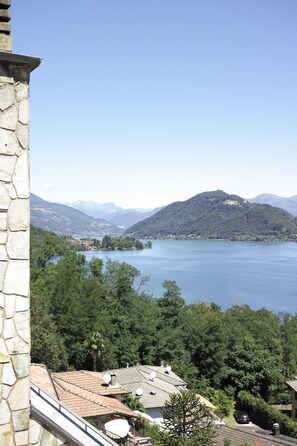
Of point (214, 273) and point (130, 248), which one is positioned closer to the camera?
point (214, 273)

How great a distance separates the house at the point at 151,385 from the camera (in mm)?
19500

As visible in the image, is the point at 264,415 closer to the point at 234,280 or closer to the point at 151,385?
the point at 151,385

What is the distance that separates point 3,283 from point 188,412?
13.0 metres

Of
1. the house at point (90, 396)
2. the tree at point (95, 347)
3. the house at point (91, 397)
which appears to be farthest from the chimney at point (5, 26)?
the tree at point (95, 347)

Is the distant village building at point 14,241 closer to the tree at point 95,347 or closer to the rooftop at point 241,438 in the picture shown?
the rooftop at point 241,438

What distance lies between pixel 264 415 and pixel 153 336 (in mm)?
9076

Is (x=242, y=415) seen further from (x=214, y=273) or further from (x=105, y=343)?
(x=214, y=273)

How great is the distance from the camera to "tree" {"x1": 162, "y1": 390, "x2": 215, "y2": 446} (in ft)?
44.0

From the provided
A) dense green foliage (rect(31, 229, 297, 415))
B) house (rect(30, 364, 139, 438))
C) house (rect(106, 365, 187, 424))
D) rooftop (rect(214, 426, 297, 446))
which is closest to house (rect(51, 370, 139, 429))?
house (rect(30, 364, 139, 438))

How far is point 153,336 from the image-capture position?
31.7 meters

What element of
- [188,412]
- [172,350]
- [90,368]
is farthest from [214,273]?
[188,412]

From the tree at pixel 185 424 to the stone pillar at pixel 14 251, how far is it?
11.8 meters

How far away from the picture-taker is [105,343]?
27.5m

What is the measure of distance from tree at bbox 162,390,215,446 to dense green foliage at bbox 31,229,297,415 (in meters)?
11.1
